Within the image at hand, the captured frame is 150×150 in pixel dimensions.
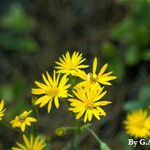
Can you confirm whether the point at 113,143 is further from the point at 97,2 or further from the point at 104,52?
the point at 97,2

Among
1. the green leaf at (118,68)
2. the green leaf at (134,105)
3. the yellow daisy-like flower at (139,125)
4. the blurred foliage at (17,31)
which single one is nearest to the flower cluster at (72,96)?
the yellow daisy-like flower at (139,125)

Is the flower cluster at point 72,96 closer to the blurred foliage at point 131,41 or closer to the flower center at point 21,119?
the flower center at point 21,119

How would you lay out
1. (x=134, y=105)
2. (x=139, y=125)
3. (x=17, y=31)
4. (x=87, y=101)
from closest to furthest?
(x=87, y=101), (x=139, y=125), (x=134, y=105), (x=17, y=31)

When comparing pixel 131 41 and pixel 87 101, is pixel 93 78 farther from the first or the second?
pixel 131 41

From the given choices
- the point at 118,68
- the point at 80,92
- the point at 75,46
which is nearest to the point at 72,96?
the point at 80,92

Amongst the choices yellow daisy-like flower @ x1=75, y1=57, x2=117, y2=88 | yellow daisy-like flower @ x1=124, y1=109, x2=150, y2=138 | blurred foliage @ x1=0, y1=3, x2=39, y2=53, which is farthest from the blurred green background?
yellow daisy-like flower @ x1=75, y1=57, x2=117, y2=88

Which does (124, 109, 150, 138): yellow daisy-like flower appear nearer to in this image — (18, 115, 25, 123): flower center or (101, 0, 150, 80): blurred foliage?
(18, 115, 25, 123): flower center

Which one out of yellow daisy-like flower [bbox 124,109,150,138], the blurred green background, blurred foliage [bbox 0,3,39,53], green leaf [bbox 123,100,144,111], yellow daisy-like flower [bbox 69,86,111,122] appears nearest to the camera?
yellow daisy-like flower [bbox 69,86,111,122]

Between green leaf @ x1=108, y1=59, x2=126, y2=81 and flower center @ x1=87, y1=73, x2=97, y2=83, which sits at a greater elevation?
green leaf @ x1=108, y1=59, x2=126, y2=81
